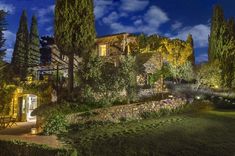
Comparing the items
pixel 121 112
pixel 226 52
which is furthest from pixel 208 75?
pixel 121 112

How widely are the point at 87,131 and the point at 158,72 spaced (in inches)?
607

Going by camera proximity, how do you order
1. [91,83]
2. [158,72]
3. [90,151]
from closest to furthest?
1. [90,151]
2. [91,83]
3. [158,72]

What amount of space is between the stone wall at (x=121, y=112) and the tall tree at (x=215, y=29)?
52.0 feet

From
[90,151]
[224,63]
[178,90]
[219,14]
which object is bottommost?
[90,151]

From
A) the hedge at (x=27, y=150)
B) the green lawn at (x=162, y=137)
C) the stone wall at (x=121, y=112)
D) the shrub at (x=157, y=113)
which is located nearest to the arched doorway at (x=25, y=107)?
the stone wall at (x=121, y=112)

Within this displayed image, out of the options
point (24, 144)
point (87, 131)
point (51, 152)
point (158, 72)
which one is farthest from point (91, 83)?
point (51, 152)

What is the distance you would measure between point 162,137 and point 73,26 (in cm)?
1438

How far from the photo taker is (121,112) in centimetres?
2450

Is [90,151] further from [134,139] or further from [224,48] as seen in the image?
[224,48]

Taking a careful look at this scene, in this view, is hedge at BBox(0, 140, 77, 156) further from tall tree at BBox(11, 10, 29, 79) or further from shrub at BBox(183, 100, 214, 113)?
tall tree at BBox(11, 10, 29, 79)

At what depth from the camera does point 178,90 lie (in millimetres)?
34281

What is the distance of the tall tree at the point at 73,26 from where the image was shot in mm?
27781

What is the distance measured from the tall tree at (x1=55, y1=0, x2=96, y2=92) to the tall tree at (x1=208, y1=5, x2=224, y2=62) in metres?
18.9

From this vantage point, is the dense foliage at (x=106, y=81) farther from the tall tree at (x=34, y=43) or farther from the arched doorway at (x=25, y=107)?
the tall tree at (x=34, y=43)
